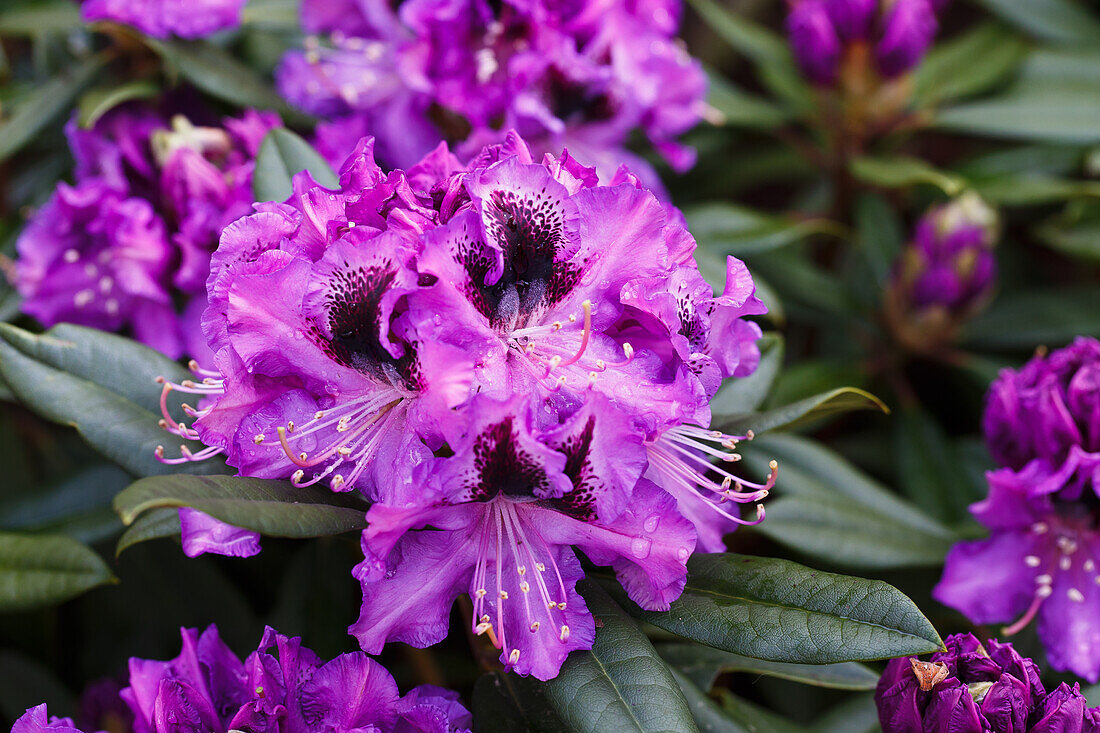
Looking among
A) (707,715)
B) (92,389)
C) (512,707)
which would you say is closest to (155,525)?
(92,389)

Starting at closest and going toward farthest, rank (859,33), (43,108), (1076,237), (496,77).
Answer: (496,77) < (43,108) < (1076,237) < (859,33)

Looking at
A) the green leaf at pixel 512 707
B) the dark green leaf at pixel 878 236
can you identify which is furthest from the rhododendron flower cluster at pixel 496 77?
the green leaf at pixel 512 707

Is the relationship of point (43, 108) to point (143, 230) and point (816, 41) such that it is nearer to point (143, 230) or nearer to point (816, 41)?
point (143, 230)

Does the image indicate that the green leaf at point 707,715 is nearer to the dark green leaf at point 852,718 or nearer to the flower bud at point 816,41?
the dark green leaf at point 852,718

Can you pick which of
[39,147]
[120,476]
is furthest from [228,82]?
[120,476]

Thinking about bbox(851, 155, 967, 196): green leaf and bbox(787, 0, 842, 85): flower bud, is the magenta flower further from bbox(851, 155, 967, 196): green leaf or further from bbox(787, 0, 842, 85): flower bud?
bbox(787, 0, 842, 85): flower bud

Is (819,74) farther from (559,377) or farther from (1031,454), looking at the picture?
(559,377)

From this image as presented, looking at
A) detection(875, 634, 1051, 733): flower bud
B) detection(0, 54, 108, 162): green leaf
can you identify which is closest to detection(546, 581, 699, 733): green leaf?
detection(875, 634, 1051, 733): flower bud
